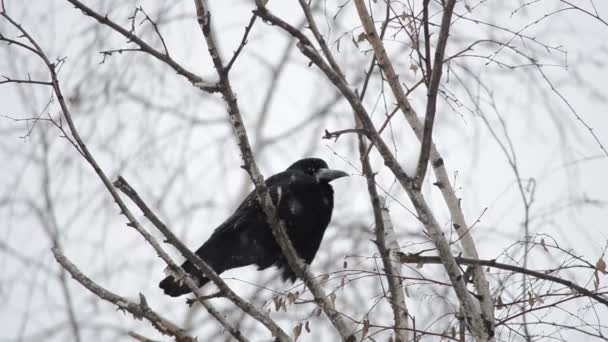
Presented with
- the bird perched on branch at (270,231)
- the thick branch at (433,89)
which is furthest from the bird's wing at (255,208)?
the thick branch at (433,89)

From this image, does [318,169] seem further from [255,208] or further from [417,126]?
[417,126]

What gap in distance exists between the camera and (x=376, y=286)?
4594mm

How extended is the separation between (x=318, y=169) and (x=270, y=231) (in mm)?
803

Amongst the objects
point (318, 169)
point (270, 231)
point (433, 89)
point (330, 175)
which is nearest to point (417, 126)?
point (433, 89)

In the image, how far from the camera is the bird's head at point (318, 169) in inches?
197

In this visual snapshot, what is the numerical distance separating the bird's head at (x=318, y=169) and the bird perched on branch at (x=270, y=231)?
0.18 metres

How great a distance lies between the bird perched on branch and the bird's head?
0.60 feet

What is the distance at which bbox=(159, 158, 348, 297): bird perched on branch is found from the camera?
4.61 metres

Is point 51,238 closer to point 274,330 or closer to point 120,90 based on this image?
point 120,90

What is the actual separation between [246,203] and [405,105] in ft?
6.44

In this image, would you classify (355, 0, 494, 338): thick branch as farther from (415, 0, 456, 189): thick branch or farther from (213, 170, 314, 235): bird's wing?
(213, 170, 314, 235): bird's wing

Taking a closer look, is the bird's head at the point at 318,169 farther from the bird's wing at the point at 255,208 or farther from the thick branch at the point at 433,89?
the thick branch at the point at 433,89

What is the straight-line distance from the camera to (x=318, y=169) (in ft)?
17.1

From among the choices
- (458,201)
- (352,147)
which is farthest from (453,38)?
(458,201)
